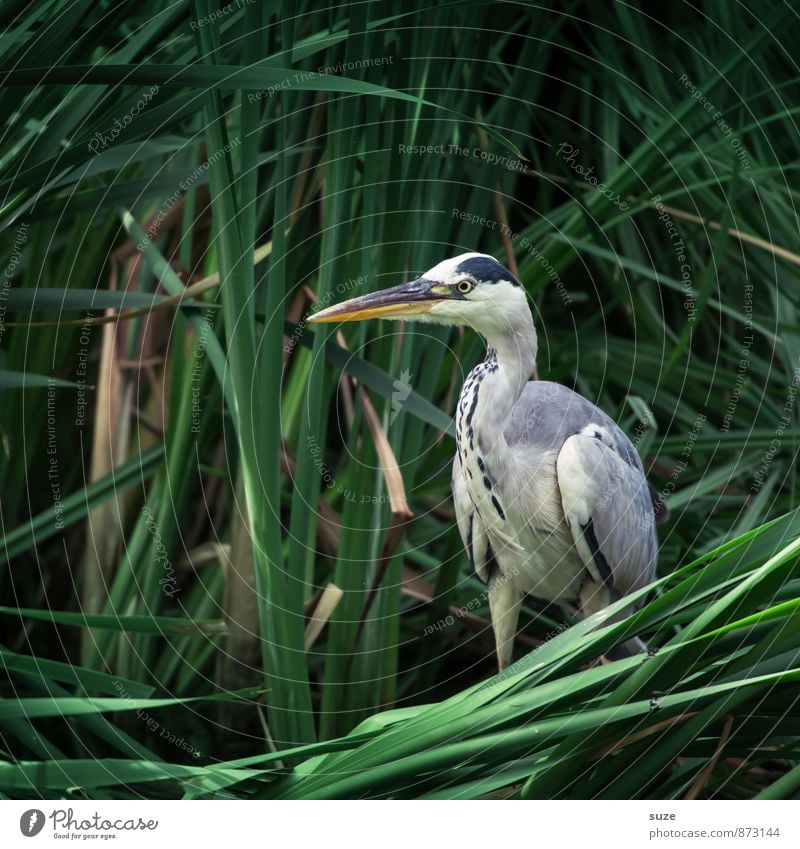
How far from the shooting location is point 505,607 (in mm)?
1080

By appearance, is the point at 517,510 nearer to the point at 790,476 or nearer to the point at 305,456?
the point at 305,456

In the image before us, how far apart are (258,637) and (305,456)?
22 centimetres

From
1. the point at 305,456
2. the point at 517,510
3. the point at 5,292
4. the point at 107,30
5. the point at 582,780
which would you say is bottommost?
the point at 582,780

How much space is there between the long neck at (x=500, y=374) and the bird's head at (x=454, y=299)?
0.07 feet

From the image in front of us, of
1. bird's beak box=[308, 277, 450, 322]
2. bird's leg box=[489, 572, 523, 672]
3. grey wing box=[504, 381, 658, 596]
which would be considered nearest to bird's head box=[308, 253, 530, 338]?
bird's beak box=[308, 277, 450, 322]

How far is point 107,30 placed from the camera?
0.82m

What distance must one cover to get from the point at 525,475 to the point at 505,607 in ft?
0.57

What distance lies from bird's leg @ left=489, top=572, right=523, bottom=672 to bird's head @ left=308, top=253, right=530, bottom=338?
332 mm

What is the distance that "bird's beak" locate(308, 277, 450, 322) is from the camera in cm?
86

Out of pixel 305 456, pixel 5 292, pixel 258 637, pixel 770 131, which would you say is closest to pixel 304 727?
pixel 258 637

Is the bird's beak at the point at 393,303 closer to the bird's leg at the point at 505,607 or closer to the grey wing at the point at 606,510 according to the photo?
the grey wing at the point at 606,510

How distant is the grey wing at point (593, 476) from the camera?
101cm

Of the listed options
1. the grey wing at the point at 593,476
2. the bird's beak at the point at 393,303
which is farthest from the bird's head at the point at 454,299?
the grey wing at the point at 593,476

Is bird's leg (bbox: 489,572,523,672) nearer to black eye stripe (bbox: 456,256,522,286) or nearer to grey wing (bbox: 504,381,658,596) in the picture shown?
grey wing (bbox: 504,381,658,596)
